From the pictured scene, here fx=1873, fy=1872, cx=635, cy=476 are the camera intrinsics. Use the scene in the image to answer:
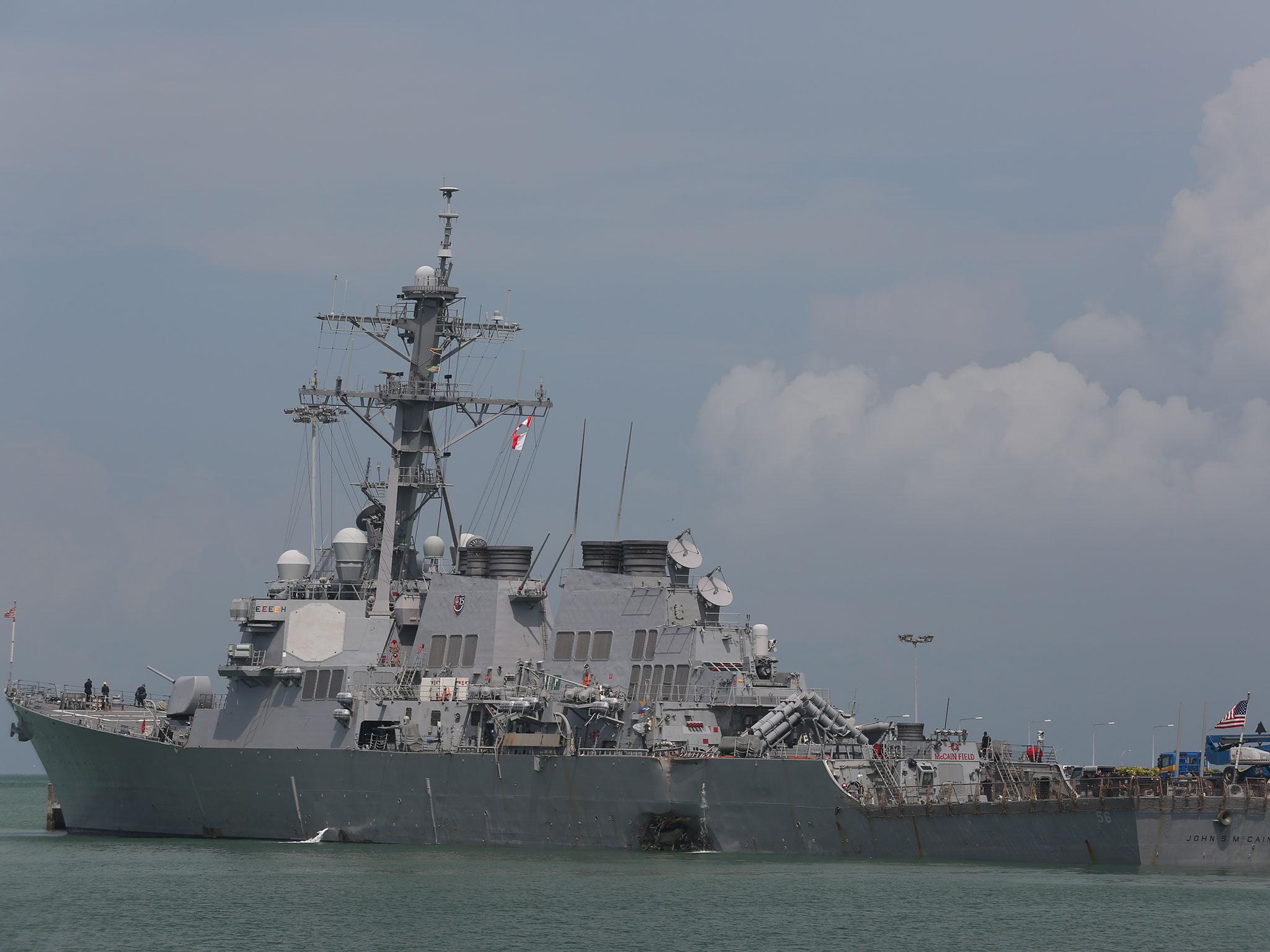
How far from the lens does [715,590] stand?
134 ft

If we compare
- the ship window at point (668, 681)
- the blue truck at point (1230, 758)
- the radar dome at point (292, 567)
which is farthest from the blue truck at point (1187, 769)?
the radar dome at point (292, 567)

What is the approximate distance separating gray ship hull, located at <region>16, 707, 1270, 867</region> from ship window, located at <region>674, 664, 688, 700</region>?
179 cm

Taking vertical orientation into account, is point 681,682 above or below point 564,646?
below

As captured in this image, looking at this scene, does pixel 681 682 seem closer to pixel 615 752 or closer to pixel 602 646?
pixel 615 752

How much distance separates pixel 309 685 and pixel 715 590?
397 inches

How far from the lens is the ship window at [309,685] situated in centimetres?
4369

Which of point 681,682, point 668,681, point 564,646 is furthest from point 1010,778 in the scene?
point 564,646

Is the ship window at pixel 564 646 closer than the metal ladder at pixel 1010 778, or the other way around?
the metal ladder at pixel 1010 778

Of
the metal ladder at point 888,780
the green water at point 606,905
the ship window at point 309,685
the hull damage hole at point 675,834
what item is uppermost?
the ship window at point 309,685

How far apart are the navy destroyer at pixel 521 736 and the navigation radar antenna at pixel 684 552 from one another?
0.09 metres

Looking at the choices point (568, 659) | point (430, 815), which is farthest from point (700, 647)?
point (430, 815)

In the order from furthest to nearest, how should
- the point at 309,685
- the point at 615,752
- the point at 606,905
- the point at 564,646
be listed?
the point at 309,685, the point at 564,646, the point at 615,752, the point at 606,905

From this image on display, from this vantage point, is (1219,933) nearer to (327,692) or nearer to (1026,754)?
(1026,754)

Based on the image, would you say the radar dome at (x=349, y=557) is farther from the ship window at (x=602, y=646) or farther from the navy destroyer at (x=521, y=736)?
the ship window at (x=602, y=646)
